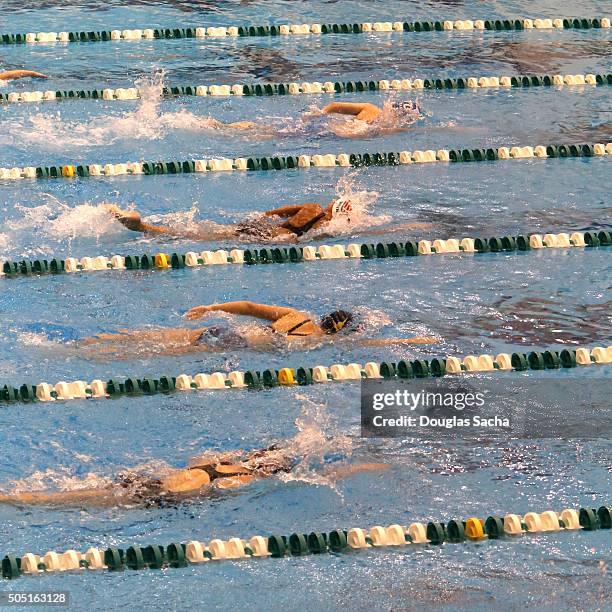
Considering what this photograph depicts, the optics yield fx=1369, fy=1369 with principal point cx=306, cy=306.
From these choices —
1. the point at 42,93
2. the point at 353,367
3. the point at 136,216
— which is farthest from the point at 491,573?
the point at 42,93

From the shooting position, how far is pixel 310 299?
709 centimetres

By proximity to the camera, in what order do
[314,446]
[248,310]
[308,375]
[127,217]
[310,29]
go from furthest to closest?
[310,29] < [127,217] < [248,310] < [308,375] < [314,446]

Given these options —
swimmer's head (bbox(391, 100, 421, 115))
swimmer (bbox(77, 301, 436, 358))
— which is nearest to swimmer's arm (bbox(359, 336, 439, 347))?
swimmer (bbox(77, 301, 436, 358))

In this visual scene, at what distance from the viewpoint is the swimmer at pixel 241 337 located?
6.52 meters

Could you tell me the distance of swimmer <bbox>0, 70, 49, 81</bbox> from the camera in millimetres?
10492

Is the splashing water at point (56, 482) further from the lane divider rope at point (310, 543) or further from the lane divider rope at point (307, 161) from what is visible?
the lane divider rope at point (307, 161)

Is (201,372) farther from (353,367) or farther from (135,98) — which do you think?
(135,98)

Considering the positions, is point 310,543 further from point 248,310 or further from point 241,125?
point 241,125

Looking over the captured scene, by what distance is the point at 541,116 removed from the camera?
985cm

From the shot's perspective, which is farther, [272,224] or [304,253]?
[272,224]

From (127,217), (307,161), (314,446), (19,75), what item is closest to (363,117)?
(307,161)

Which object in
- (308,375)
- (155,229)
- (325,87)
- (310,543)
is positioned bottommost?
(310,543)

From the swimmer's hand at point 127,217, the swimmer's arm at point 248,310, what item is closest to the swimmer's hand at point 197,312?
the swimmer's arm at point 248,310

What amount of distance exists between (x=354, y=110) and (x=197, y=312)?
328cm
